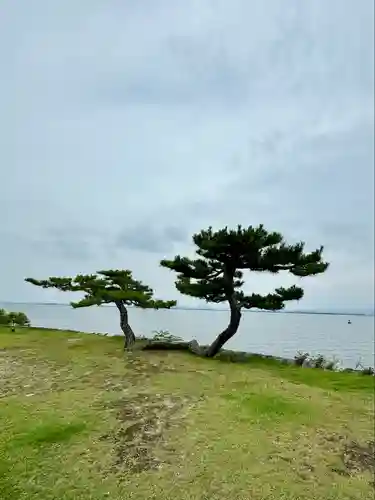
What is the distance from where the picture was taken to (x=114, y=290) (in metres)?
9.79

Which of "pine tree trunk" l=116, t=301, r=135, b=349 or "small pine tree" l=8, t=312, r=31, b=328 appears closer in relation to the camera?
"pine tree trunk" l=116, t=301, r=135, b=349

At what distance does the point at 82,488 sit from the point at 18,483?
552mm

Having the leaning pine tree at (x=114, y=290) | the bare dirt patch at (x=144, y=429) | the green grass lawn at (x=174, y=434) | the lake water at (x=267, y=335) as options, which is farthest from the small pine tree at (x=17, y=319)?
the bare dirt patch at (x=144, y=429)

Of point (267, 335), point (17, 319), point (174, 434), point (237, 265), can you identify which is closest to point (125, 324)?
point (237, 265)

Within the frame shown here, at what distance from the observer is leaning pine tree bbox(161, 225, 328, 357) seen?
31.2 ft

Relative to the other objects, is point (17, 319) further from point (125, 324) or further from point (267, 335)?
point (267, 335)

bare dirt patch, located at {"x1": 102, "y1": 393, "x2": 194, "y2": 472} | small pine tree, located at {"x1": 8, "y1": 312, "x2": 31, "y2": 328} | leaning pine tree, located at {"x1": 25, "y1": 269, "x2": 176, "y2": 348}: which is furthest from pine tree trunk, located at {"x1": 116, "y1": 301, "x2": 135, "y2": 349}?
small pine tree, located at {"x1": 8, "y1": 312, "x2": 31, "y2": 328}

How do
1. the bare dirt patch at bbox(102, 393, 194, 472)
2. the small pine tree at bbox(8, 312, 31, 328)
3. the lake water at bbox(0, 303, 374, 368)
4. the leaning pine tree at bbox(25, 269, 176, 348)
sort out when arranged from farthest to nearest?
1. the lake water at bbox(0, 303, 374, 368)
2. the small pine tree at bbox(8, 312, 31, 328)
3. the leaning pine tree at bbox(25, 269, 176, 348)
4. the bare dirt patch at bbox(102, 393, 194, 472)

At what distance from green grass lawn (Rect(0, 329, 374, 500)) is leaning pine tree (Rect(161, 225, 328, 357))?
245 cm

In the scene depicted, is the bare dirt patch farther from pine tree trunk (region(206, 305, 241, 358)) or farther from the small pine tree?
the small pine tree

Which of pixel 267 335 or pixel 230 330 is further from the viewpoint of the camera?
pixel 267 335

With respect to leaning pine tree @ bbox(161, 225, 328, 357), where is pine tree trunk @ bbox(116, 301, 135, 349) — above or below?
below

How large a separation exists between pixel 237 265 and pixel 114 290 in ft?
9.32

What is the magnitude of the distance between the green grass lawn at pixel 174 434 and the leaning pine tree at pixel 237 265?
8.04ft
